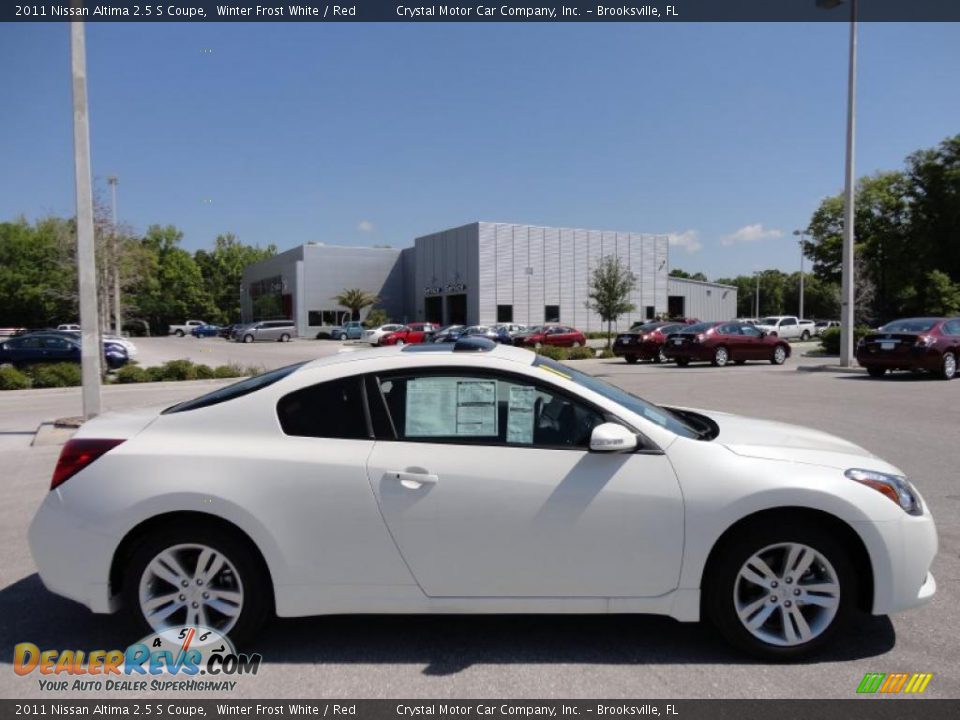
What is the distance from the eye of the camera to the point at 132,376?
64.3 feet

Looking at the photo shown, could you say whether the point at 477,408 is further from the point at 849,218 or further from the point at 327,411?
the point at 849,218

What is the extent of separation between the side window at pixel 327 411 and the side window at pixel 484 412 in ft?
0.52

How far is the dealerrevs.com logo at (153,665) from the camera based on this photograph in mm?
3223

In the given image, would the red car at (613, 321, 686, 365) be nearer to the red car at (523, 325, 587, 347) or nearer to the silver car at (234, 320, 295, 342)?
the red car at (523, 325, 587, 347)

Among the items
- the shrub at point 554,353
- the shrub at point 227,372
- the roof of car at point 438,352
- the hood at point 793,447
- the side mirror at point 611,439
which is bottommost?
the shrub at point 227,372

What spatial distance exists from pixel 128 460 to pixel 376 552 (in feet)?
4.34

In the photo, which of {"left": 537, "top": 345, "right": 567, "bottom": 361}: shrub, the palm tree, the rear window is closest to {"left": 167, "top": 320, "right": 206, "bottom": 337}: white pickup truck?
the palm tree

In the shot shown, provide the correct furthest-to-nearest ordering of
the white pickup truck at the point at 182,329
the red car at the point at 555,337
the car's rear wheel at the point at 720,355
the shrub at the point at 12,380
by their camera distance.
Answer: the white pickup truck at the point at 182,329, the red car at the point at 555,337, the car's rear wheel at the point at 720,355, the shrub at the point at 12,380

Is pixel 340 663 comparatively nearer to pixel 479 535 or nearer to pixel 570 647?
pixel 479 535

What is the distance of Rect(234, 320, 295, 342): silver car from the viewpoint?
59375 millimetres

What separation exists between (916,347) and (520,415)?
58.0 ft

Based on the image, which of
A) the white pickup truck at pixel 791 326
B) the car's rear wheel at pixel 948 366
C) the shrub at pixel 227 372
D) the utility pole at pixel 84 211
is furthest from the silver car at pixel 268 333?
the car's rear wheel at pixel 948 366

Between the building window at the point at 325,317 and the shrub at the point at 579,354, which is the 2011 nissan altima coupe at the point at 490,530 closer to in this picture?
the shrub at the point at 579,354

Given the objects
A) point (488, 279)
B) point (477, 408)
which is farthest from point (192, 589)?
point (488, 279)
